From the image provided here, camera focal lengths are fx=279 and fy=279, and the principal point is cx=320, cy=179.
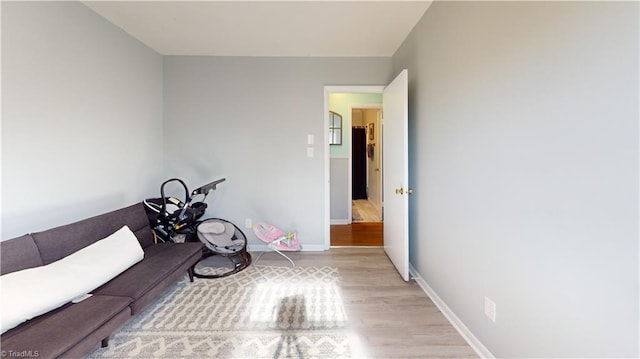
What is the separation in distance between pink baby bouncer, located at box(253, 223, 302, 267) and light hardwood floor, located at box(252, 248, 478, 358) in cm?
17

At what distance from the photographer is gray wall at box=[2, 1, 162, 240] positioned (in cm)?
184

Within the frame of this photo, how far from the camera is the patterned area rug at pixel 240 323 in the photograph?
1.74m

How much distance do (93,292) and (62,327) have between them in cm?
43

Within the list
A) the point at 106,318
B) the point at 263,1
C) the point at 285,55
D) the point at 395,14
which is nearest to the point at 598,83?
the point at 395,14

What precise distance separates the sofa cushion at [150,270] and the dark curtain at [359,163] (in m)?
5.32

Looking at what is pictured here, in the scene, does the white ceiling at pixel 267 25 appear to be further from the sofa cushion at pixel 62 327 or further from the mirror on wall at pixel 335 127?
the sofa cushion at pixel 62 327

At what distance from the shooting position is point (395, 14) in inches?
99.4

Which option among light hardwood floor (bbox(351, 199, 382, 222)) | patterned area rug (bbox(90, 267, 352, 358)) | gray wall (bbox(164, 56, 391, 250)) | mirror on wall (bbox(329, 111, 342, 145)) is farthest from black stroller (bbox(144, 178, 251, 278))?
light hardwood floor (bbox(351, 199, 382, 222))

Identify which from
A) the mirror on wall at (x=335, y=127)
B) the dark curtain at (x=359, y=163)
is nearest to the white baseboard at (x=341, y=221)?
the mirror on wall at (x=335, y=127)

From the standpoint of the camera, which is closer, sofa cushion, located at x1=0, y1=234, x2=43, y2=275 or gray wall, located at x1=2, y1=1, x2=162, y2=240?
sofa cushion, located at x1=0, y1=234, x2=43, y2=275

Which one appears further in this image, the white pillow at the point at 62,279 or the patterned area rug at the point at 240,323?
the patterned area rug at the point at 240,323

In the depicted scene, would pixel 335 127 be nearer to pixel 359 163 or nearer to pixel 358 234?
pixel 358 234

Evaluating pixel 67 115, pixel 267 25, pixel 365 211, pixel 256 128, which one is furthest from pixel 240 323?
pixel 365 211

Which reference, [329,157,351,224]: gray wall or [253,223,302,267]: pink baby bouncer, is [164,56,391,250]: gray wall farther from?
[329,157,351,224]: gray wall
